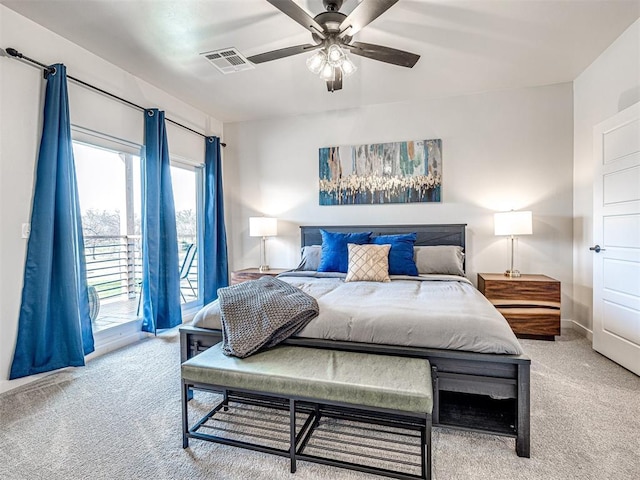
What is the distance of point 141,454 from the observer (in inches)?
67.2

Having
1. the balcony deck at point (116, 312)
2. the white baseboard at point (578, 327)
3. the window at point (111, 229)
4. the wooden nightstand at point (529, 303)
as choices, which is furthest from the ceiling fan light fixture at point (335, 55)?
the white baseboard at point (578, 327)

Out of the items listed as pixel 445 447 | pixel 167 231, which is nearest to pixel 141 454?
pixel 445 447

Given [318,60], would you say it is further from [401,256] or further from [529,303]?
[529,303]

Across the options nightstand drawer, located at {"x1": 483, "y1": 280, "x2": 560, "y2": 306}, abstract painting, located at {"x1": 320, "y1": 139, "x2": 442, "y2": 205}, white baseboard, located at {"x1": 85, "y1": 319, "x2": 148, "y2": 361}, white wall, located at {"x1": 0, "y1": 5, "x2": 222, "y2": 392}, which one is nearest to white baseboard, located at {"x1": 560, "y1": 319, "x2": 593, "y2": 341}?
nightstand drawer, located at {"x1": 483, "y1": 280, "x2": 560, "y2": 306}

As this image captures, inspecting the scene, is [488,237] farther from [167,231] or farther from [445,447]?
[167,231]

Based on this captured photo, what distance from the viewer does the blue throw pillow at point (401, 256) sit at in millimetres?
3398

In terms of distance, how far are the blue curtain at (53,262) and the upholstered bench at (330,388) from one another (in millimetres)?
1459

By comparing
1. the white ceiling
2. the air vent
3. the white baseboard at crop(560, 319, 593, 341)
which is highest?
the white ceiling

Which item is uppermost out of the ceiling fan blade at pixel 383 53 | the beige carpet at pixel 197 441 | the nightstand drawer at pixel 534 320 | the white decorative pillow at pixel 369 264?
the ceiling fan blade at pixel 383 53

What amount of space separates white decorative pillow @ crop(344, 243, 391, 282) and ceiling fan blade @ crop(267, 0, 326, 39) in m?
1.86

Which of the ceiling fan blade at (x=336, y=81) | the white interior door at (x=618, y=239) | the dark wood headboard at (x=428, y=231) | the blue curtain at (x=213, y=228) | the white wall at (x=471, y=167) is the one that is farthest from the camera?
the blue curtain at (x=213, y=228)

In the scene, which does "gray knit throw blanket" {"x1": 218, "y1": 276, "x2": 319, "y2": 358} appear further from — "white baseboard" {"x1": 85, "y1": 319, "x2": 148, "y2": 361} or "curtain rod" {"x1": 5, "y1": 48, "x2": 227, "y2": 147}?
"curtain rod" {"x1": 5, "y1": 48, "x2": 227, "y2": 147}

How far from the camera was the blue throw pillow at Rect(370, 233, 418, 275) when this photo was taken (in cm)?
340

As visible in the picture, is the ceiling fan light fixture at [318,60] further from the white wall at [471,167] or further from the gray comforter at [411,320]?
the white wall at [471,167]
